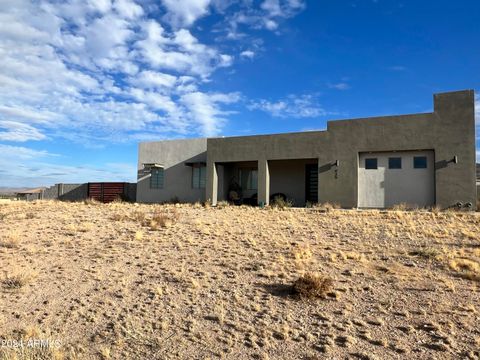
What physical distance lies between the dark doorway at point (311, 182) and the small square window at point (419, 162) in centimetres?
604

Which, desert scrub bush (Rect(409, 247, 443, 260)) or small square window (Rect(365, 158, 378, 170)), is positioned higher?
small square window (Rect(365, 158, 378, 170))

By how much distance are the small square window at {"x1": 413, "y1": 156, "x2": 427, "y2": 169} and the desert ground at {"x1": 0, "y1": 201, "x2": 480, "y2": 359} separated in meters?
5.92

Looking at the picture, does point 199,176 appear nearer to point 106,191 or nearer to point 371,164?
point 106,191

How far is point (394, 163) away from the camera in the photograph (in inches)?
763

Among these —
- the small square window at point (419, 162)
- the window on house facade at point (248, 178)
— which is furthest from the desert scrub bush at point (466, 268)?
the window on house facade at point (248, 178)

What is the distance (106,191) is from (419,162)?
23.5 m

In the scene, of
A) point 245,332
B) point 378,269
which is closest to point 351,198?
point 378,269

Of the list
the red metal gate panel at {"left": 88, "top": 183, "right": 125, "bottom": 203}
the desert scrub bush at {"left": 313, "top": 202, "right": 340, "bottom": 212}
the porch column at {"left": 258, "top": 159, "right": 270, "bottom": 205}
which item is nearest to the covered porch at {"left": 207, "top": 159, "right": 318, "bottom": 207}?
the porch column at {"left": 258, "top": 159, "right": 270, "bottom": 205}

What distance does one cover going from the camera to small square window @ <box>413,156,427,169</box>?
61.2 feet

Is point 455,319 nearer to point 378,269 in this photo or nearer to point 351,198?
point 378,269

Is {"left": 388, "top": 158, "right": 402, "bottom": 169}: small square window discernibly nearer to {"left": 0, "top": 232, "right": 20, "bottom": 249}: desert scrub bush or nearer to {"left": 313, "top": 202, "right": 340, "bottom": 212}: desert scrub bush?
{"left": 313, "top": 202, "right": 340, "bottom": 212}: desert scrub bush

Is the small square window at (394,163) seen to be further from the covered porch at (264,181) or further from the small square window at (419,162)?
the covered porch at (264,181)

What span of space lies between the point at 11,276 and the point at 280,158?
50.2 feet

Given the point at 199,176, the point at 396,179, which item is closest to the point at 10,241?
the point at 199,176
